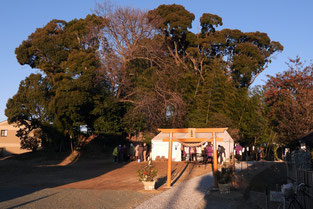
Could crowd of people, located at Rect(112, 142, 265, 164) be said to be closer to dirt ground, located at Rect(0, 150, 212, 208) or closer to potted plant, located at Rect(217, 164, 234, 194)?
dirt ground, located at Rect(0, 150, 212, 208)

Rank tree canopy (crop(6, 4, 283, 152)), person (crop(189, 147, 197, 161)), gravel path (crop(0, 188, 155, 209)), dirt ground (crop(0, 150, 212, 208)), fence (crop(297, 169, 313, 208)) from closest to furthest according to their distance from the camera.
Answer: fence (crop(297, 169, 313, 208)) → gravel path (crop(0, 188, 155, 209)) → dirt ground (crop(0, 150, 212, 208)) → person (crop(189, 147, 197, 161)) → tree canopy (crop(6, 4, 283, 152))

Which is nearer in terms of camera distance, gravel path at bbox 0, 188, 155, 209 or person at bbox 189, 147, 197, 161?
gravel path at bbox 0, 188, 155, 209

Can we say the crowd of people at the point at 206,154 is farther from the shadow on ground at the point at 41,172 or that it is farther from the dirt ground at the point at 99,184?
the shadow on ground at the point at 41,172

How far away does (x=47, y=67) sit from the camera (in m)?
35.0

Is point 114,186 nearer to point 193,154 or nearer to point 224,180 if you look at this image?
point 224,180

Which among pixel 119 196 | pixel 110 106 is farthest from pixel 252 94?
pixel 119 196

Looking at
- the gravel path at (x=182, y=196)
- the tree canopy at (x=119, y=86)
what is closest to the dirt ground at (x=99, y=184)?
the gravel path at (x=182, y=196)

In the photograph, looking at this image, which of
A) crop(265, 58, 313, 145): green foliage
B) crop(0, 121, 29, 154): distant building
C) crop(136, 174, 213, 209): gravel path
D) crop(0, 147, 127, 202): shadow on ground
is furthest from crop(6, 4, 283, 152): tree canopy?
crop(0, 121, 29, 154): distant building

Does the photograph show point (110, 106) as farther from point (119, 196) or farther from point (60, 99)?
point (119, 196)

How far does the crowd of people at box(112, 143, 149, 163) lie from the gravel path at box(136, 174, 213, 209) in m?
11.6

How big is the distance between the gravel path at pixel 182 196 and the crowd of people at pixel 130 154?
11572 millimetres

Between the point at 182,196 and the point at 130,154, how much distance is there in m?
17.8

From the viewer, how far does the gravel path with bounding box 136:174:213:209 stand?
10223 mm

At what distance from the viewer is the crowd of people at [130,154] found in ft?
89.4
